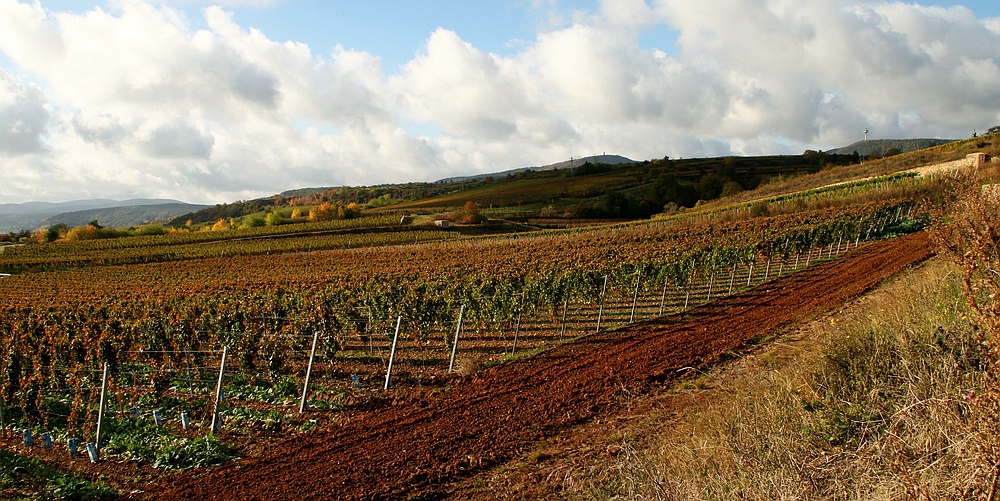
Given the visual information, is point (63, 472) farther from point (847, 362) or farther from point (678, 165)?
point (678, 165)

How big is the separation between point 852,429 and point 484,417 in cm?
607

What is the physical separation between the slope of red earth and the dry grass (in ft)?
7.04

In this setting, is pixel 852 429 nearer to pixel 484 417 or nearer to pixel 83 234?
pixel 484 417

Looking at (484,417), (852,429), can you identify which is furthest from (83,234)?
(852,429)

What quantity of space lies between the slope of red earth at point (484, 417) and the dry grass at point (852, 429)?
7.04 feet

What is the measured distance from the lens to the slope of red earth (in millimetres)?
8297

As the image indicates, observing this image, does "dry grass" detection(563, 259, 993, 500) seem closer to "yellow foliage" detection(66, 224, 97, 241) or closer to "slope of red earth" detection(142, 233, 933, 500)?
"slope of red earth" detection(142, 233, 933, 500)

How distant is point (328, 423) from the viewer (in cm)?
1094

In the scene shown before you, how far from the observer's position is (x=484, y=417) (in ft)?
34.3

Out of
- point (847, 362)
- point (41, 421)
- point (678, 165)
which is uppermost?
point (678, 165)

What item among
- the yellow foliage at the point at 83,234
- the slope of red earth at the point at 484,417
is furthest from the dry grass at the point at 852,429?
the yellow foliage at the point at 83,234

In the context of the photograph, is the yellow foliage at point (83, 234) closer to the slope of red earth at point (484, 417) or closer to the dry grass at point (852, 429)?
the slope of red earth at point (484, 417)

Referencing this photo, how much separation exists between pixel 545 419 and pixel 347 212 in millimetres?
93718

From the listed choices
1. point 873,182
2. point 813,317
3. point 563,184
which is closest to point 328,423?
point 813,317
